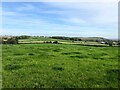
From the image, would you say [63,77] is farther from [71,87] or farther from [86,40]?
[86,40]

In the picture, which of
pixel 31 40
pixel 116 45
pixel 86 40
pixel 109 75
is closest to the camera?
pixel 109 75

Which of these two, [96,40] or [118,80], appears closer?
[118,80]

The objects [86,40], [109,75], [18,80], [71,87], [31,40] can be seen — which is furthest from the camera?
[31,40]

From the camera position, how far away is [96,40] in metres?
35.0

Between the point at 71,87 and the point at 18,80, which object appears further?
the point at 18,80

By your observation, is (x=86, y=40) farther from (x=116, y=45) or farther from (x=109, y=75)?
(x=109, y=75)

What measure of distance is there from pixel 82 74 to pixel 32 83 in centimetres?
345

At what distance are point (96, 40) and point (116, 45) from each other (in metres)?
3.31

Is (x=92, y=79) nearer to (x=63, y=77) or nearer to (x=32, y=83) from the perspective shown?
(x=63, y=77)

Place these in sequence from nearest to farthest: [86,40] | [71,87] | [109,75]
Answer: [71,87], [109,75], [86,40]

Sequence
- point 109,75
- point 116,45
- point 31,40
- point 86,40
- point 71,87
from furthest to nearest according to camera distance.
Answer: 1. point 31,40
2. point 86,40
3. point 116,45
4. point 109,75
5. point 71,87

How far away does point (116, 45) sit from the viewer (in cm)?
3297

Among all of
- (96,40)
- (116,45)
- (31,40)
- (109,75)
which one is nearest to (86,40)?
(96,40)

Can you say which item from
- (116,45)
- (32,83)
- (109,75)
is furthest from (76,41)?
(32,83)
